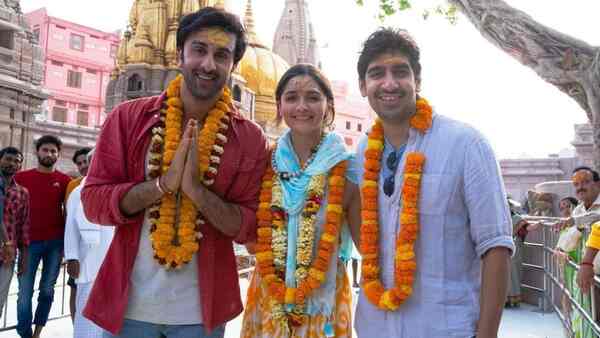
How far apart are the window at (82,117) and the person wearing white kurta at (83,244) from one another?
95.0 feet

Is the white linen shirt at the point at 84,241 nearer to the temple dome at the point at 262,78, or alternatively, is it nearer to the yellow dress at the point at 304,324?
the yellow dress at the point at 304,324

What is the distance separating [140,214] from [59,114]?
102ft

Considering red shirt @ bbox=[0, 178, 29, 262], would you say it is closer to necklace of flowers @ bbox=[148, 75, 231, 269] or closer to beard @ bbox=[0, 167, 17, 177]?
beard @ bbox=[0, 167, 17, 177]

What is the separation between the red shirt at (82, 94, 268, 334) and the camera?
73.8 inches

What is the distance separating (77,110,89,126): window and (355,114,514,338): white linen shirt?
105 feet

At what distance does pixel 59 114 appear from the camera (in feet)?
97.3

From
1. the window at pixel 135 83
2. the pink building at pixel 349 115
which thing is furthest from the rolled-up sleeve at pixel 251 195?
the pink building at pixel 349 115

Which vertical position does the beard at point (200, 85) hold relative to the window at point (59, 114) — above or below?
below

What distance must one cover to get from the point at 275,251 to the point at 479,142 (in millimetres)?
1092

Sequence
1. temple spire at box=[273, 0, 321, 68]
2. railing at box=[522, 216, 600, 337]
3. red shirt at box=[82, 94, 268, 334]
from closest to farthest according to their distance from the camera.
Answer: red shirt at box=[82, 94, 268, 334]
railing at box=[522, 216, 600, 337]
temple spire at box=[273, 0, 321, 68]

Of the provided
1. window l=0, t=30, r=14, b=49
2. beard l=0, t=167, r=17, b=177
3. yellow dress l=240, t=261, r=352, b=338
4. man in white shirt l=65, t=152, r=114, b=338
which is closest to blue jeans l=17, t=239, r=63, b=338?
beard l=0, t=167, r=17, b=177

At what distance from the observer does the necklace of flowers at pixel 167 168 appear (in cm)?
191

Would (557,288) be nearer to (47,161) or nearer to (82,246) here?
(82,246)

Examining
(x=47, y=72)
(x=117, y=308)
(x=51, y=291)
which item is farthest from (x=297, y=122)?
(x=47, y=72)
